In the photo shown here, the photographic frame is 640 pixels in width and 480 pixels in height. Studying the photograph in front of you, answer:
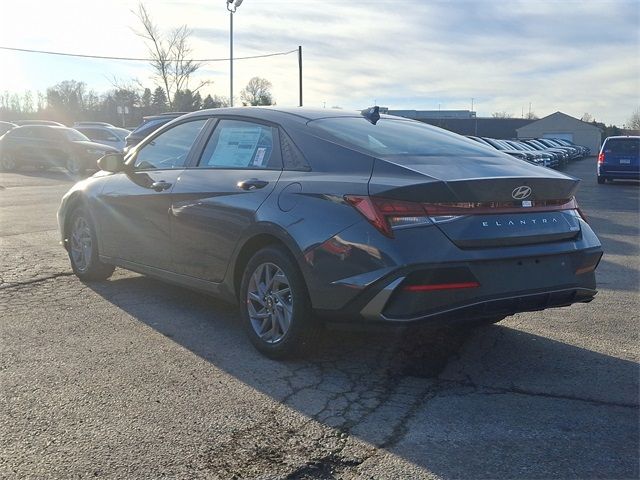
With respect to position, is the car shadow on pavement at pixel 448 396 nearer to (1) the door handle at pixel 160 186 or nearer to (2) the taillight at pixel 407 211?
(2) the taillight at pixel 407 211

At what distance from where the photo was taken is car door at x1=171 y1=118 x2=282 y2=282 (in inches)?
184

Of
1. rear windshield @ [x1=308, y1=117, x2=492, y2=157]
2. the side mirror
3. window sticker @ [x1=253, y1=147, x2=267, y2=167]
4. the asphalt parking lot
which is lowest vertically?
the asphalt parking lot

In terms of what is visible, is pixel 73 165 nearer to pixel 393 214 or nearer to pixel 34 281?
pixel 34 281

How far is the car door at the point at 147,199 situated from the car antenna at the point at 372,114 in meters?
1.22

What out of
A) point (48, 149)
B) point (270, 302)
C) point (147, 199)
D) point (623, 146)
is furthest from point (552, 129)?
point (270, 302)

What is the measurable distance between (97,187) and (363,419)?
3822 millimetres

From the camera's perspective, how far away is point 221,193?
4.88m

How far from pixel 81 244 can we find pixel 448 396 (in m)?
4.07

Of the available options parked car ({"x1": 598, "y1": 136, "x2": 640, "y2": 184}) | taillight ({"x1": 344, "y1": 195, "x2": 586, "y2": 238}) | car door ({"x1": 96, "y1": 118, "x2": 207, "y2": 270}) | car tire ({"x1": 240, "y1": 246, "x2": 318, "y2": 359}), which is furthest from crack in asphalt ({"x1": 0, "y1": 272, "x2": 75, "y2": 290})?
parked car ({"x1": 598, "y1": 136, "x2": 640, "y2": 184})

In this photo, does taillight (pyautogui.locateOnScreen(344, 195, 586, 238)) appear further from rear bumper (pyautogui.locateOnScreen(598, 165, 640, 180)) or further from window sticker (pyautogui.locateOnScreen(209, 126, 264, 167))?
rear bumper (pyautogui.locateOnScreen(598, 165, 640, 180))

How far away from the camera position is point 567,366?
4.40 meters

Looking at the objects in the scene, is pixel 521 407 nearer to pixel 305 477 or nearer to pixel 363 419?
pixel 363 419

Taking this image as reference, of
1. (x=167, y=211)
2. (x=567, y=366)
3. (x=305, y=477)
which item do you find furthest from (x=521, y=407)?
(x=167, y=211)

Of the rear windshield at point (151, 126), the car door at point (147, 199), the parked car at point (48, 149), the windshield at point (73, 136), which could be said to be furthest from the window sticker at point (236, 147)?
the windshield at point (73, 136)
